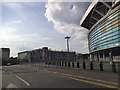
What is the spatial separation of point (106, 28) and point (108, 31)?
2.71 meters

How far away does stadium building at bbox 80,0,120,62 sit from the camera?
87.4 m

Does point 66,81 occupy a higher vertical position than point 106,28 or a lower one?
lower

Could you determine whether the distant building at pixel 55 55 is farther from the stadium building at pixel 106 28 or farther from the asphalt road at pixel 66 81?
the asphalt road at pixel 66 81

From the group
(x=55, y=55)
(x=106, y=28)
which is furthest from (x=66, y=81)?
(x=55, y=55)

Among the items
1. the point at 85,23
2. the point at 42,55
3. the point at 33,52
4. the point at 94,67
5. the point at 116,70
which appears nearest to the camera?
the point at 116,70

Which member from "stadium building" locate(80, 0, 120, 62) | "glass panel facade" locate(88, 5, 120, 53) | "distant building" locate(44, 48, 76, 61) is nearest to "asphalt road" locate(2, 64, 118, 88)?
"stadium building" locate(80, 0, 120, 62)

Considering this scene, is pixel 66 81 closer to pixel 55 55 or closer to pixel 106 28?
pixel 106 28

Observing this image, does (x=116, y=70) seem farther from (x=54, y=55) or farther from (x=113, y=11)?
(x=54, y=55)

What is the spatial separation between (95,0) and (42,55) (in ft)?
276

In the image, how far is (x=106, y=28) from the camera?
3922 inches

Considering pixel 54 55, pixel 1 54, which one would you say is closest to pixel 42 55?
pixel 54 55

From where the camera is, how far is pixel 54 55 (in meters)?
193

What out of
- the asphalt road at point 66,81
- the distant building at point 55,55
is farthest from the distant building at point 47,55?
the asphalt road at point 66,81

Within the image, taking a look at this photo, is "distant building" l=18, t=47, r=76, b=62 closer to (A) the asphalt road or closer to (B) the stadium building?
(B) the stadium building
